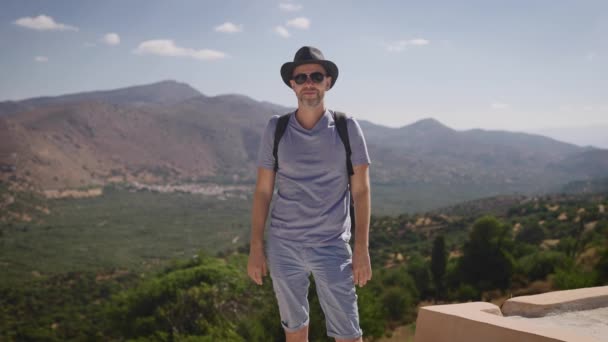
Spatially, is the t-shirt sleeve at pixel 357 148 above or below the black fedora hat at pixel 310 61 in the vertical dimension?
below

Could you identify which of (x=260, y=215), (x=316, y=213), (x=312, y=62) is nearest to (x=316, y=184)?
(x=316, y=213)

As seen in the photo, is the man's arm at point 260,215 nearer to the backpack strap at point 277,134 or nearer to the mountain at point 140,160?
the backpack strap at point 277,134

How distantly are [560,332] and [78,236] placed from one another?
94377 mm

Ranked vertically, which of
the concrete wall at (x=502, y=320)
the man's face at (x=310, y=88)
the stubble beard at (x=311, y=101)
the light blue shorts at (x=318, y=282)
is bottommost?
the concrete wall at (x=502, y=320)

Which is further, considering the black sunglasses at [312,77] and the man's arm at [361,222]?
the black sunglasses at [312,77]

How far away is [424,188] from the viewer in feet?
514

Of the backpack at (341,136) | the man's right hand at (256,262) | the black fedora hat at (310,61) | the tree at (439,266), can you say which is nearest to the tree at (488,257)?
the tree at (439,266)

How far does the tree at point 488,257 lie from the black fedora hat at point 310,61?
70.1 ft

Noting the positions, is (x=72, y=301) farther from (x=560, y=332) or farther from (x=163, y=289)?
(x=560, y=332)

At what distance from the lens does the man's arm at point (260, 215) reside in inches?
125

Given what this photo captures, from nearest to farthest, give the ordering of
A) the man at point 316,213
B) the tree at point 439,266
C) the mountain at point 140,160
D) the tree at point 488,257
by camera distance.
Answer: the man at point 316,213, the tree at point 488,257, the tree at point 439,266, the mountain at point 140,160

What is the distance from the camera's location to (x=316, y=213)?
117 inches

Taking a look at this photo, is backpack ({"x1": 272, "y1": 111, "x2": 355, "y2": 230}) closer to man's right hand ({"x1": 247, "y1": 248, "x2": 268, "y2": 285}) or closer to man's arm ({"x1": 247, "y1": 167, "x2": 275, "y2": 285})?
man's arm ({"x1": 247, "y1": 167, "x2": 275, "y2": 285})

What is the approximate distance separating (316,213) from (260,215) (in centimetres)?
46
